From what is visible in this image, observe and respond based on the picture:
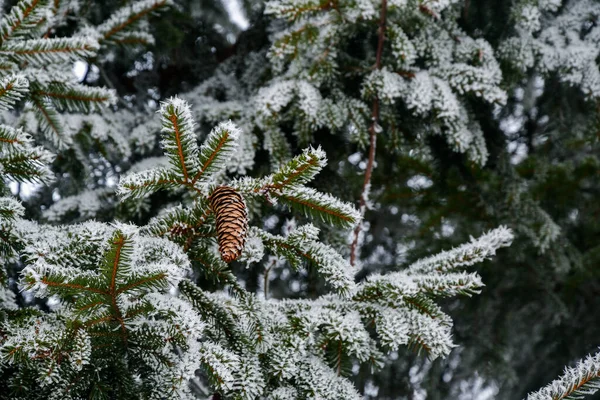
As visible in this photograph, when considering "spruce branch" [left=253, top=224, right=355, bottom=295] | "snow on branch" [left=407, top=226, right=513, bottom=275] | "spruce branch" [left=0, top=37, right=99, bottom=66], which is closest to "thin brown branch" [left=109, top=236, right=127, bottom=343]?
"spruce branch" [left=253, top=224, right=355, bottom=295]

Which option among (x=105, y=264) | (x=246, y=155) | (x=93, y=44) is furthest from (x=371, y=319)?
(x=93, y=44)

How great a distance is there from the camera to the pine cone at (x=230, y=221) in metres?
1.04

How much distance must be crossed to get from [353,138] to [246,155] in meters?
0.35

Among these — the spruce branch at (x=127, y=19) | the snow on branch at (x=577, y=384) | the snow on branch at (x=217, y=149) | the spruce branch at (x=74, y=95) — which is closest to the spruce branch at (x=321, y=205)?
the snow on branch at (x=217, y=149)

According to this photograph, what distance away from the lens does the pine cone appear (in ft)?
3.42

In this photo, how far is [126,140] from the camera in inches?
83.9

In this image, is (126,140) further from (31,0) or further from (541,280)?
(541,280)

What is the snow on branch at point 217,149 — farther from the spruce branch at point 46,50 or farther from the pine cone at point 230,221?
the spruce branch at point 46,50

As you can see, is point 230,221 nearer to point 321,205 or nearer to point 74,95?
point 321,205

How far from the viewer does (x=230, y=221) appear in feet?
3.51

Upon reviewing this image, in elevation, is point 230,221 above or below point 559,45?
below

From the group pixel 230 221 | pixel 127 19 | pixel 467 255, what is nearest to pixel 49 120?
pixel 127 19

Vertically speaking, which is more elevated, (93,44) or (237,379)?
(93,44)

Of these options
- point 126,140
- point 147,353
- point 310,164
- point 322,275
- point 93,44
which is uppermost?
point 310,164
